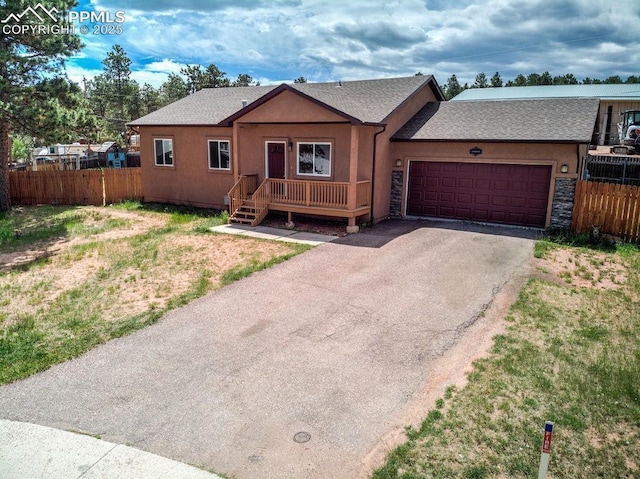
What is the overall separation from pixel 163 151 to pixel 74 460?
55.8 ft

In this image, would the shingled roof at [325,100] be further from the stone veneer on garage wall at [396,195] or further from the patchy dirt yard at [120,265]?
the patchy dirt yard at [120,265]

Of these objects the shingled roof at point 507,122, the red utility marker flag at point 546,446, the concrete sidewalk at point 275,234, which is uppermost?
the shingled roof at point 507,122

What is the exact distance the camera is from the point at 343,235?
14.1 metres

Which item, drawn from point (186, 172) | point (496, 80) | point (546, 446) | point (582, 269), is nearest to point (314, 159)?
point (186, 172)

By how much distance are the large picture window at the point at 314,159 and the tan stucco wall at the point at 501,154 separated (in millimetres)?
2448

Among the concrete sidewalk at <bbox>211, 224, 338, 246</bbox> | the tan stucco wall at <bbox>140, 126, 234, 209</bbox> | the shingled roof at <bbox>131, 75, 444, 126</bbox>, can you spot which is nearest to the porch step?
the concrete sidewalk at <bbox>211, 224, 338, 246</bbox>

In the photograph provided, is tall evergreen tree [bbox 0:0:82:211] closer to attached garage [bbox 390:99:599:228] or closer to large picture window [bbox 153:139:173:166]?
large picture window [bbox 153:139:173:166]

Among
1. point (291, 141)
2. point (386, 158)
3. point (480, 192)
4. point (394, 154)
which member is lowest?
point (480, 192)

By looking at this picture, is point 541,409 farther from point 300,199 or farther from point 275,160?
point 275,160

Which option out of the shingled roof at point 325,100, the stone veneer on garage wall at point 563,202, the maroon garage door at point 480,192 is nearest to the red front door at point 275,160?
the shingled roof at point 325,100

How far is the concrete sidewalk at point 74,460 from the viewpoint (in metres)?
4.43

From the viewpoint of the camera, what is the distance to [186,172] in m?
19.3

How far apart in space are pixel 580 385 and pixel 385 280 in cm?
470

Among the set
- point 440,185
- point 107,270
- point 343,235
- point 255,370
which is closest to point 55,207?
point 107,270
